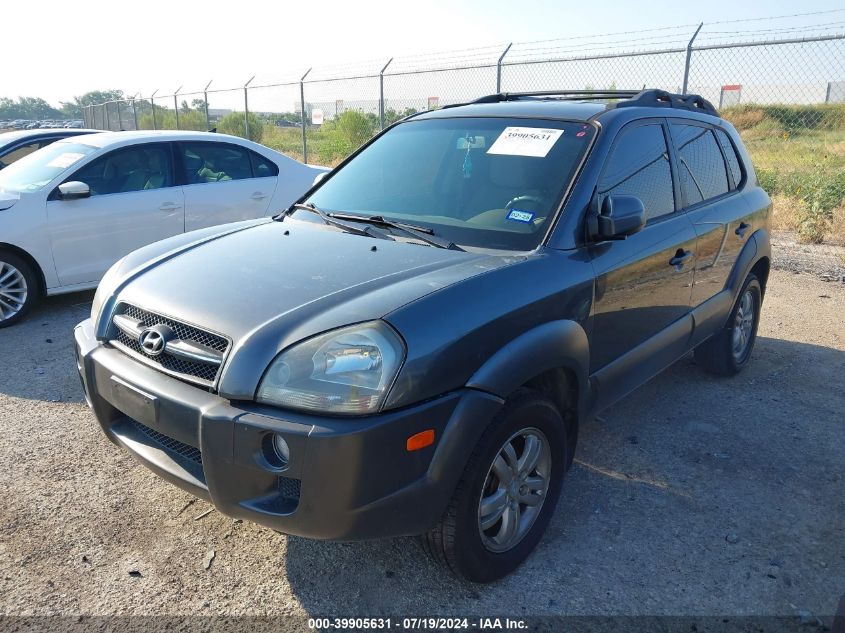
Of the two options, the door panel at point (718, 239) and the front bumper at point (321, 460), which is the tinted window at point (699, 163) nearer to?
the door panel at point (718, 239)

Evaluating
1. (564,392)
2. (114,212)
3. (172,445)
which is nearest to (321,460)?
(172,445)

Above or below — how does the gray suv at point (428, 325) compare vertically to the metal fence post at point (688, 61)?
below

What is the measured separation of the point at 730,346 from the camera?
15.5ft

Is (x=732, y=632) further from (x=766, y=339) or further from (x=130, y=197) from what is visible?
(x=130, y=197)

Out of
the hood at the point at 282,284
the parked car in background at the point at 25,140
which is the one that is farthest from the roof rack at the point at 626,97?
the parked car in background at the point at 25,140

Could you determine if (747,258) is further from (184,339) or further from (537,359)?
(184,339)

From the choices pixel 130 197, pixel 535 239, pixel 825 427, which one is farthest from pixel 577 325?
pixel 130 197

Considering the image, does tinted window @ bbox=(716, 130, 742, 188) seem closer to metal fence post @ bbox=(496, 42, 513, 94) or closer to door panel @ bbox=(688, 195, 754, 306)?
door panel @ bbox=(688, 195, 754, 306)

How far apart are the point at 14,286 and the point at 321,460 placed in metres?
4.99

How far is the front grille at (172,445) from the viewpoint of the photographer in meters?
2.40

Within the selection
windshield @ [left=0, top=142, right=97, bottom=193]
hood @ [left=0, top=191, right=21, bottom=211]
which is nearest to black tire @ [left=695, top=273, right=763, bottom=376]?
windshield @ [left=0, top=142, right=97, bottom=193]

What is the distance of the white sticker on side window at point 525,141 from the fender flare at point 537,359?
3.03 feet

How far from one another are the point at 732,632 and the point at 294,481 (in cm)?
167

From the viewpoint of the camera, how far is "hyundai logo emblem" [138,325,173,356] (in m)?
2.43
